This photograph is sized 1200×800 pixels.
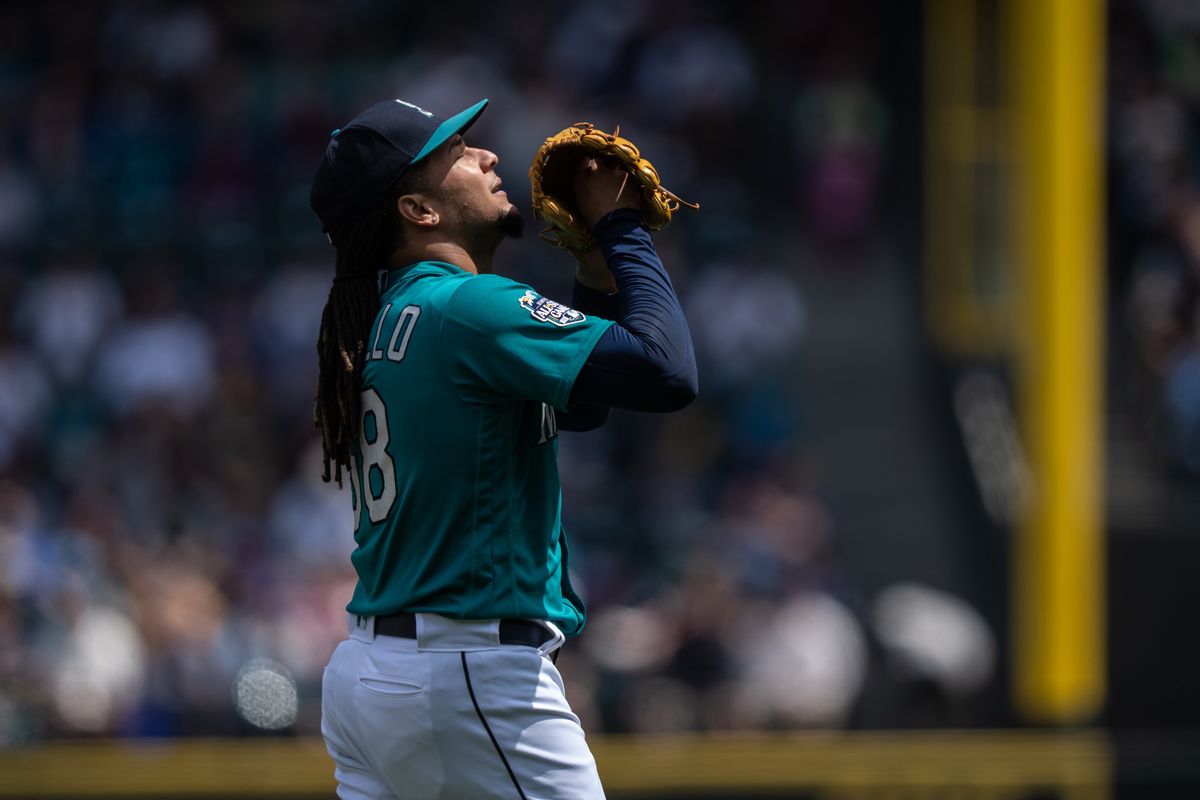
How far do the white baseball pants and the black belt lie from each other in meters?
0.01

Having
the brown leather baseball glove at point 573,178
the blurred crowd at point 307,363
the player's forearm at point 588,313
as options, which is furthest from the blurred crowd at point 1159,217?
the brown leather baseball glove at point 573,178

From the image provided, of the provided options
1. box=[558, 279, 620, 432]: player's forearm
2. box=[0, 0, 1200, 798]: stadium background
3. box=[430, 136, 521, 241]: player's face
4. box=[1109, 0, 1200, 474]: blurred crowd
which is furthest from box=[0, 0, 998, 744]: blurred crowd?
box=[430, 136, 521, 241]: player's face

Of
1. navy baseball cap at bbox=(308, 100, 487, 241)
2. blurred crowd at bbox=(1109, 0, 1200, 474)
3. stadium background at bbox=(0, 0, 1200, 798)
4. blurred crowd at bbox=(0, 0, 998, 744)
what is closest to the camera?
navy baseball cap at bbox=(308, 100, 487, 241)

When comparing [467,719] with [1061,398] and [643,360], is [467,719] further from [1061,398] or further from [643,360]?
[1061,398]

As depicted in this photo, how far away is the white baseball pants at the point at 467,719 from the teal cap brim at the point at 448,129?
0.80 meters

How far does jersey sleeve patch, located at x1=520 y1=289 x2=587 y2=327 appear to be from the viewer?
8.79 feet

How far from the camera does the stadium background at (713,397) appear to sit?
22.8 ft

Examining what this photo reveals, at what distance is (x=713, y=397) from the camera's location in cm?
895

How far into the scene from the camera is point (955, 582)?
8680 mm

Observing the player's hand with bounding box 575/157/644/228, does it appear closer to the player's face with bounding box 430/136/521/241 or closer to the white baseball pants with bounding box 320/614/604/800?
the player's face with bounding box 430/136/521/241

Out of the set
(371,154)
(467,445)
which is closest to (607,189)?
(371,154)

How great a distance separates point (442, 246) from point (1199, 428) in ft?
20.9

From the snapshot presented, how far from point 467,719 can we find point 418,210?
0.88 metres

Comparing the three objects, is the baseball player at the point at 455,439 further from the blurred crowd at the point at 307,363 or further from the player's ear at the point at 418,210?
the blurred crowd at the point at 307,363
